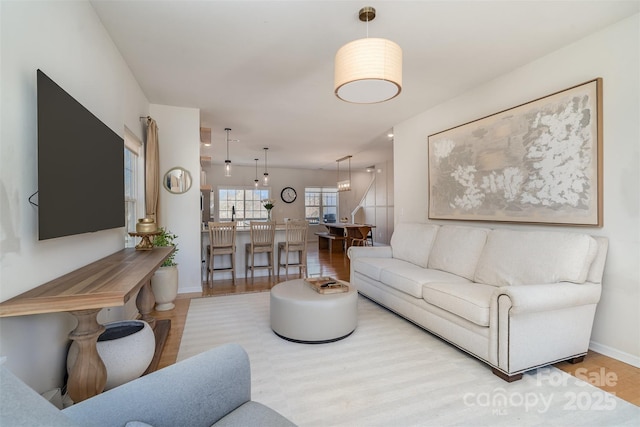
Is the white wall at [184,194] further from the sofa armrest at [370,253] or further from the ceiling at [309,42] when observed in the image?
the sofa armrest at [370,253]

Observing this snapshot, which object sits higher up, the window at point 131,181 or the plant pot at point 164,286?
the window at point 131,181

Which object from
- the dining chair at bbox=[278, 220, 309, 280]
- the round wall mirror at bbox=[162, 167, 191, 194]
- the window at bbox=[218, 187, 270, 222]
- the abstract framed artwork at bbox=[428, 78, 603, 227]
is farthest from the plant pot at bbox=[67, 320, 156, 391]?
the window at bbox=[218, 187, 270, 222]

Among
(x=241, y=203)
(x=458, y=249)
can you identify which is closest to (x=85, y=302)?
(x=458, y=249)

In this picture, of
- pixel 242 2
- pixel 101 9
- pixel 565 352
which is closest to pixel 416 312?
pixel 565 352

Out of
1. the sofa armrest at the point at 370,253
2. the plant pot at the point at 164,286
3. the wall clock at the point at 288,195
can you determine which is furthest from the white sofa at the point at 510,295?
the wall clock at the point at 288,195

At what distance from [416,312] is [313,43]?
102 inches

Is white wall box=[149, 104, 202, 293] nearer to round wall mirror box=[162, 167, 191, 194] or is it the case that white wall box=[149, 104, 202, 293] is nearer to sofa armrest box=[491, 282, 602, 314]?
round wall mirror box=[162, 167, 191, 194]

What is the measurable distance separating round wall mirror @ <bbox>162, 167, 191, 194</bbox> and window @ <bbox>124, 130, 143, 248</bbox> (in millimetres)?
493

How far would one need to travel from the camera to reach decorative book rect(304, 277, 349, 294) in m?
2.91

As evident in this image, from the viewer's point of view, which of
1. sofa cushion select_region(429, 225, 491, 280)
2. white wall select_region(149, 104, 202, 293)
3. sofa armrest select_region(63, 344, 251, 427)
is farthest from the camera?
white wall select_region(149, 104, 202, 293)

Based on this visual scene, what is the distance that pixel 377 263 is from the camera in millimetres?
3846

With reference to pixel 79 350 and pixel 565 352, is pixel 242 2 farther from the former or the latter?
pixel 565 352

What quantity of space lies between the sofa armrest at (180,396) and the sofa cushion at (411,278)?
2080 millimetres

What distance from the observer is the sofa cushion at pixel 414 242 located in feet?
12.5
